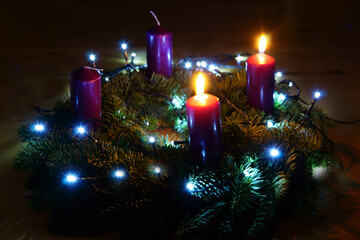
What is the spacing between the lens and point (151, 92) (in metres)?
1.43

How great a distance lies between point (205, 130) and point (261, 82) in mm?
314

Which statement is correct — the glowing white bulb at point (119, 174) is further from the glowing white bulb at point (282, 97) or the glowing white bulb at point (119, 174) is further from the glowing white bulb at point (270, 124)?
the glowing white bulb at point (282, 97)

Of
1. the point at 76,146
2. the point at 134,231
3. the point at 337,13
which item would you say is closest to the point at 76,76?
the point at 76,146

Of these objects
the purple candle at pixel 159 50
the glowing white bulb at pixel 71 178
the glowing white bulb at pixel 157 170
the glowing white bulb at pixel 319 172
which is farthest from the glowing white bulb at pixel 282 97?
the glowing white bulb at pixel 71 178

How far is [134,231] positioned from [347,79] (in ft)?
3.51

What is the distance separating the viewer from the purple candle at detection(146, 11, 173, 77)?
1454 millimetres

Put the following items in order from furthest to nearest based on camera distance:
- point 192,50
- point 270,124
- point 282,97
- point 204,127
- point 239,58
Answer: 1. point 192,50
2. point 239,58
3. point 282,97
4. point 270,124
5. point 204,127

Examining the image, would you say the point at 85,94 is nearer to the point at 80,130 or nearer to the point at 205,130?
the point at 80,130

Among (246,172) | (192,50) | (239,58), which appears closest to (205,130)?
(246,172)

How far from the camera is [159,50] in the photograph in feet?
4.82

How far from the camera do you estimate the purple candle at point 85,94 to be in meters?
1.19

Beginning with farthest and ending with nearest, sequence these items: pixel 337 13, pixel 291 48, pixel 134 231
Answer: pixel 337 13 < pixel 291 48 < pixel 134 231

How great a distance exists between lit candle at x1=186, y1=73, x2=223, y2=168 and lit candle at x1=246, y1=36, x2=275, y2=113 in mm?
270

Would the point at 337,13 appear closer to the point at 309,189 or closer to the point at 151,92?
the point at 151,92
